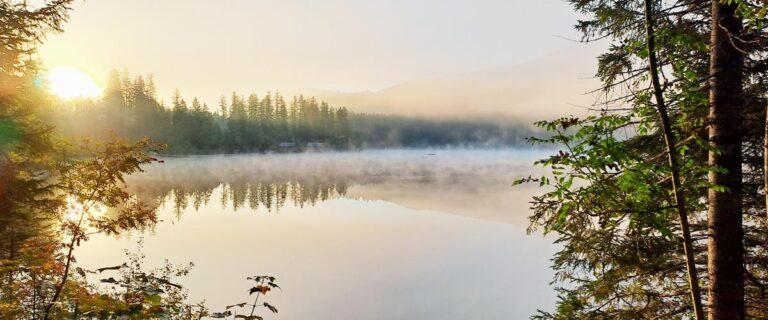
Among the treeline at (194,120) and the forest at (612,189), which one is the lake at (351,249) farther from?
the treeline at (194,120)

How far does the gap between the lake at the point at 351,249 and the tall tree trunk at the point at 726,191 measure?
15.6 metres

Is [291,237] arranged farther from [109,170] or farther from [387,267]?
[109,170]

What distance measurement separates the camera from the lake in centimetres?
2162

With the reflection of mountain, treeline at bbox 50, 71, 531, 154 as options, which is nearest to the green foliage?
the reflection of mountain

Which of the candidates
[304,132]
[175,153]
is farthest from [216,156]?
[304,132]

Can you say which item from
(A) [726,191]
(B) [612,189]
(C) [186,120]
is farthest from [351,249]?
(C) [186,120]

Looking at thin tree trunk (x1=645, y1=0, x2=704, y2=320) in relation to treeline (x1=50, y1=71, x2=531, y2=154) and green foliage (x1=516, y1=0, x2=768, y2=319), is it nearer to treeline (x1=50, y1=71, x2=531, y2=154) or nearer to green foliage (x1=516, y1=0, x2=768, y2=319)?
green foliage (x1=516, y1=0, x2=768, y2=319)

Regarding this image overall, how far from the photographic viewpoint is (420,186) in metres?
78.0

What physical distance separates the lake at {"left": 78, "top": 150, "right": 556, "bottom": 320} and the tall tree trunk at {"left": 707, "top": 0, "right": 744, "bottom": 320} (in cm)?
1559

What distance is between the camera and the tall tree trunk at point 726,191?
5203mm

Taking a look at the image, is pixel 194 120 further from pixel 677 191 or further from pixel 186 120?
pixel 677 191

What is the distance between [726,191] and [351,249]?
1134 inches

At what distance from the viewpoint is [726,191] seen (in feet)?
17.1

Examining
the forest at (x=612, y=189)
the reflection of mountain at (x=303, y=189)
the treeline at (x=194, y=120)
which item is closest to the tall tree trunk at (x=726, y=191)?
the forest at (x=612, y=189)
